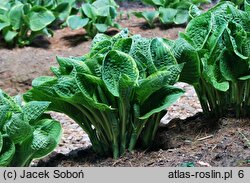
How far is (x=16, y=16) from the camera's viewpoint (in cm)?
569

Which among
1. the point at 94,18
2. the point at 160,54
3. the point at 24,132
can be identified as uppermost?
the point at 160,54

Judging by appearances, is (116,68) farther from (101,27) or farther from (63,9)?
(63,9)

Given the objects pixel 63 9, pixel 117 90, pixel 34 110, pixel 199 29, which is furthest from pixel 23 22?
pixel 117 90

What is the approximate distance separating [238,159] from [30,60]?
3091 mm

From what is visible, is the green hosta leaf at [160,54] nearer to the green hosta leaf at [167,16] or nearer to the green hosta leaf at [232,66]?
the green hosta leaf at [232,66]

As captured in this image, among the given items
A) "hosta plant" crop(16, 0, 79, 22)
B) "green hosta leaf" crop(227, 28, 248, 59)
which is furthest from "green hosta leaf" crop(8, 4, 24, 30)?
"green hosta leaf" crop(227, 28, 248, 59)

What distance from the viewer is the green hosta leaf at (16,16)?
5.66m

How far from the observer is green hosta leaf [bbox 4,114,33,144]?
255 centimetres

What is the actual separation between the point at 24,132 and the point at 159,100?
0.69 meters

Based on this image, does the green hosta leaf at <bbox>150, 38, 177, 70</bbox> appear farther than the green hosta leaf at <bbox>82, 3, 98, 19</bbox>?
No

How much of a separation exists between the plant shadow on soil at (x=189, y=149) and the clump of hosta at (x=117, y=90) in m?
0.09

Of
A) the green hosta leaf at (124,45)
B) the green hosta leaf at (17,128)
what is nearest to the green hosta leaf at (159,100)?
the green hosta leaf at (124,45)

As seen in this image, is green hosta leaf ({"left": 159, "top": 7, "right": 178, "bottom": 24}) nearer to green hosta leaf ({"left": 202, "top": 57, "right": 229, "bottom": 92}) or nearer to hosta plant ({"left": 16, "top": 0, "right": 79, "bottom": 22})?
hosta plant ({"left": 16, "top": 0, "right": 79, "bottom": 22})

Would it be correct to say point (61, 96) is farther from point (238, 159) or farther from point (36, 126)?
point (238, 159)
